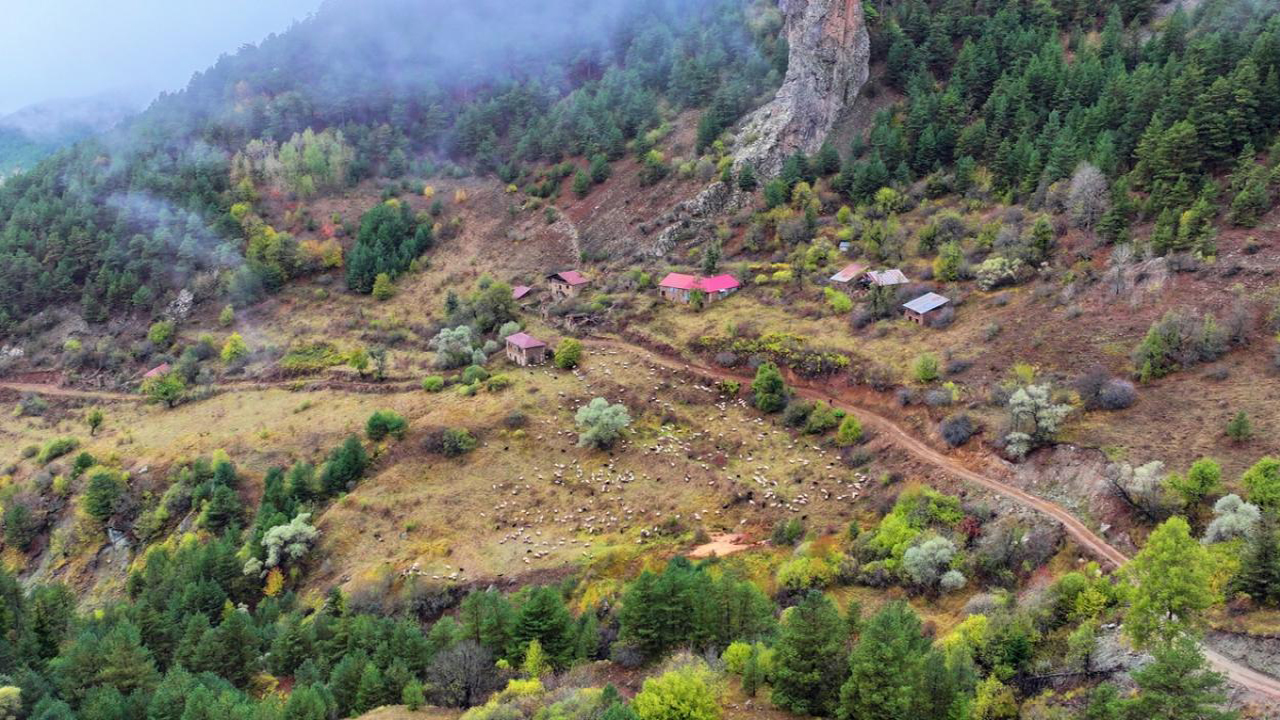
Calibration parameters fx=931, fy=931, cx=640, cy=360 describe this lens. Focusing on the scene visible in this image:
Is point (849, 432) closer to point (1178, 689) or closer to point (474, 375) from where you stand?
point (474, 375)

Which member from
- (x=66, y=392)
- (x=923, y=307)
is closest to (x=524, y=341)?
(x=923, y=307)

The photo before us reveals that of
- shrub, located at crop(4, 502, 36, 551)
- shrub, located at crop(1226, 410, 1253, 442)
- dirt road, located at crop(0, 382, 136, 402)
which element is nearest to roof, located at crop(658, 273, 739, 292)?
shrub, located at crop(1226, 410, 1253, 442)

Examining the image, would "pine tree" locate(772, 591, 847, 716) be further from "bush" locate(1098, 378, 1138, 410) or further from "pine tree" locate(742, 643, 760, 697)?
"bush" locate(1098, 378, 1138, 410)

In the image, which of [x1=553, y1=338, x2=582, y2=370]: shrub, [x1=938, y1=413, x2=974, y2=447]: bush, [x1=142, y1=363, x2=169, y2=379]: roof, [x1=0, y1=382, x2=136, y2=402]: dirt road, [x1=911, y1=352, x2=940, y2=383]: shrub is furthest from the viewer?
[x1=142, y1=363, x2=169, y2=379]: roof

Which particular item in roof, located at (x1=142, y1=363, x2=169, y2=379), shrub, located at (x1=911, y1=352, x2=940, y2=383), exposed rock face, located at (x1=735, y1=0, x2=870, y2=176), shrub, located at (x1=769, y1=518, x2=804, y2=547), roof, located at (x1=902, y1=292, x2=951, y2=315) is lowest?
shrub, located at (x1=769, y1=518, x2=804, y2=547)

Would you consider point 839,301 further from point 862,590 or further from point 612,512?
point 862,590

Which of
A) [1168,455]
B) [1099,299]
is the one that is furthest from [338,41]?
[1168,455]
